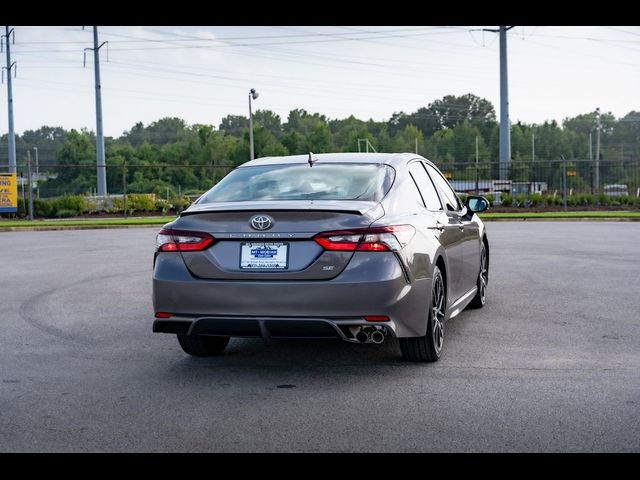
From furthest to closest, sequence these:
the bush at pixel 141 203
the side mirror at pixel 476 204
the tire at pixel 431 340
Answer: the bush at pixel 141 203, the side mirror at pixel 476 204, the tire at pixel 431 340

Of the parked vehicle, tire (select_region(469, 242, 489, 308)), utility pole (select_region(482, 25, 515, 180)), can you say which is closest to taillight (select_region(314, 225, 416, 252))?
tire (select_region(469, 242, 489, 308))

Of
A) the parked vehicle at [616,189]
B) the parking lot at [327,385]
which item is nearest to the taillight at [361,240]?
the parking lot at [327,385]

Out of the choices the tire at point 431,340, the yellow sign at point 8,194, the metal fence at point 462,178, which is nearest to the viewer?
the tire at point 431,340

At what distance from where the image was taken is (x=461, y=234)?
8.12 m

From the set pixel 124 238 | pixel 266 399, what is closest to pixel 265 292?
pixel 266 399

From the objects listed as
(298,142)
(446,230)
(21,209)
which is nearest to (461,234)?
(446,230)

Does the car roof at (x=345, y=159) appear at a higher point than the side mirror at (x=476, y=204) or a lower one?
higher

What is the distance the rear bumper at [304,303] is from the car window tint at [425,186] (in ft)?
4.44

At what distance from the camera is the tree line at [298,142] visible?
86.6m

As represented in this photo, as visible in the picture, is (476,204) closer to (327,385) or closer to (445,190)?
(445,190)

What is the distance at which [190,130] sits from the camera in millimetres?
178125

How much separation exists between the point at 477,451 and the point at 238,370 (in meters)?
2.58

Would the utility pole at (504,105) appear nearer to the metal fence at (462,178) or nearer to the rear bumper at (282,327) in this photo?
the metal fence at (462,178)
